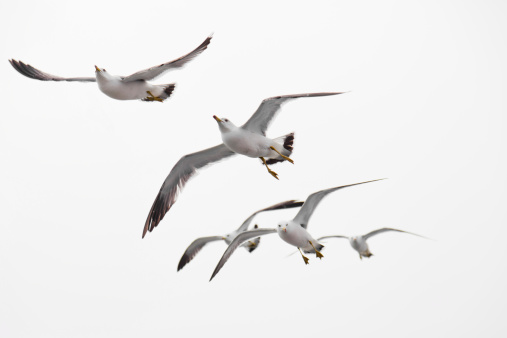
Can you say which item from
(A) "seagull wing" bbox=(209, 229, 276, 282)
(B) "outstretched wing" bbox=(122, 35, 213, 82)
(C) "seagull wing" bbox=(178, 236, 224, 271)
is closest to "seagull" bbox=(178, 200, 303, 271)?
(C) "seagull wing" bbox=(178, 236, 224, 271)

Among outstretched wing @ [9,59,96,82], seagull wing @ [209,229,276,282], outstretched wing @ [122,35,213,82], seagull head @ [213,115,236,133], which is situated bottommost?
seagull wing @ [209,229,276,282]

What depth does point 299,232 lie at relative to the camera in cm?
1182

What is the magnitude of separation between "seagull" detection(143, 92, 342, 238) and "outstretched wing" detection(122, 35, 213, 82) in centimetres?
93

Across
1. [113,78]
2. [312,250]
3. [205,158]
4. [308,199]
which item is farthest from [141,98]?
[312,250]

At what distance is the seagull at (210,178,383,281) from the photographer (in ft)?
38.6

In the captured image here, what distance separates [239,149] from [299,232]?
2.62m

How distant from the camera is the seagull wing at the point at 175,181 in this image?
10984 mm

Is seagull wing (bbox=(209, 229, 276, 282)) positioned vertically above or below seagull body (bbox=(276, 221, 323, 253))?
above

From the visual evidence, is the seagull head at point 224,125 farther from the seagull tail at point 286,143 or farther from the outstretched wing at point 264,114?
the seagull tail at point 286,143

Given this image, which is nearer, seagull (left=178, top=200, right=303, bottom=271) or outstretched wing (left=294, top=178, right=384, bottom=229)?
outstretched wing (left=294, top=178, right=384, bottom=229)

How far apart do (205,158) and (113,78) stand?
197cm

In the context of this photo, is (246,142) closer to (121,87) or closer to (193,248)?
(121,87)

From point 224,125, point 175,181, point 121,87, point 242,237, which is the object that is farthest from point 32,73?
point 242,237

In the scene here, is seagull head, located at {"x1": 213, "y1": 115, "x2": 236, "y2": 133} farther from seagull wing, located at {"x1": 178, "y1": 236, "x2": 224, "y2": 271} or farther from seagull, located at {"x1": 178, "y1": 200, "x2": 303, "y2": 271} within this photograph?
seagull wing, located at {"x1": 178, "y1": 236, "x2": 224, "y2": 271}
